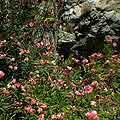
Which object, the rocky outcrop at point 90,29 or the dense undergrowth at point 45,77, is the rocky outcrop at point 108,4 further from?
the dense undergrowth at point 45,77

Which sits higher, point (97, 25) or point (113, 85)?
point (97, 25)

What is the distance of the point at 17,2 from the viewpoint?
9.61m

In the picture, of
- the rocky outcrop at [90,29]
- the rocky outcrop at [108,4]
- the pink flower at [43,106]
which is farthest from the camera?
the rocky outcrop at [108,4]

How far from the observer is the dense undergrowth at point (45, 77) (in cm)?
681

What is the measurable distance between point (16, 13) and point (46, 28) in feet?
2.47

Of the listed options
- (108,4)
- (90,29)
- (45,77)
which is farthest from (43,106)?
(108,4)

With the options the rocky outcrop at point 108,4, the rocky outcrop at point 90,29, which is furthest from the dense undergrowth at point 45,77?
the rocky outcrop at point 108,4

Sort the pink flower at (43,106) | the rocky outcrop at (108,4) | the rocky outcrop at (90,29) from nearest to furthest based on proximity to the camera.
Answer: the pink flower at (43,106)
the rocky outcrop at (90,29)
the rocky outcrop at (108,4)

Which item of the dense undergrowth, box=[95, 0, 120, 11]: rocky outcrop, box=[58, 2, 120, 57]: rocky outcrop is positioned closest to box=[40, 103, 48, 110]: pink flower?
the dense undergrowth

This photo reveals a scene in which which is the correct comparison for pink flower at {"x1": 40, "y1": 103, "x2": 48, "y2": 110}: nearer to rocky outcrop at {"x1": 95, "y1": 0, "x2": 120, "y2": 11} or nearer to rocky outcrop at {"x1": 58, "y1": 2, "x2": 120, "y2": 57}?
rocky outcrop at {"x1": 58, "y1": 2, "x2": 120, "y2": 57}

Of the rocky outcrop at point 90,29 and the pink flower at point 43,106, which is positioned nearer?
the pink flower at point 43,106

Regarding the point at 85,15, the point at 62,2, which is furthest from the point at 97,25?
the point at 62,2

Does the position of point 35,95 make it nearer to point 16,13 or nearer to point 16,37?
point 16,37

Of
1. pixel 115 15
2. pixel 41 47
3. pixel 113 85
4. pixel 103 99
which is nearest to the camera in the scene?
pixel 103 99
